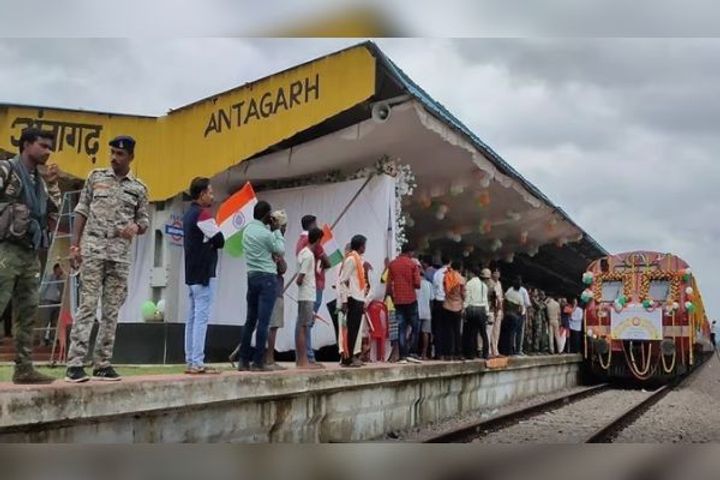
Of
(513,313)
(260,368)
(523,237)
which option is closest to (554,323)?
(513,313)

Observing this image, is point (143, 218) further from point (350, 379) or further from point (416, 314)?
point (416, 314)

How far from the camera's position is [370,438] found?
25.6ft

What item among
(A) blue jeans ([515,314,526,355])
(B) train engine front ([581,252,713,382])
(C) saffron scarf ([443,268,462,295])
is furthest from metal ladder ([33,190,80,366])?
(A) blue jeans ([515,314,526,355])

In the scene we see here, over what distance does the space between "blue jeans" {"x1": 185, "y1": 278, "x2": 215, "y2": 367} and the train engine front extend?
7483 millimetres

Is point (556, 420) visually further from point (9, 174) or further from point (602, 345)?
point (9, 174)

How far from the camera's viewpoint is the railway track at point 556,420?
26.5 ft

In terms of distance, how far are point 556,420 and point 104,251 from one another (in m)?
6.68

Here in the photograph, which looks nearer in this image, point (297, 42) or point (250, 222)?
point (297, 42)

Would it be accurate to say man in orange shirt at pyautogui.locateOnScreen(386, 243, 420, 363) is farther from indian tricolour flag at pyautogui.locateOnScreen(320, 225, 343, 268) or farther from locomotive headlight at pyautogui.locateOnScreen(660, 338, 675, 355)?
locomotive headlight at pyautogui.locateOnScreen(660, 338, 675, 355)

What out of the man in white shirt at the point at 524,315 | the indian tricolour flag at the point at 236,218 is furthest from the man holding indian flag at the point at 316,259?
the man in white shirt at the point at 524,315

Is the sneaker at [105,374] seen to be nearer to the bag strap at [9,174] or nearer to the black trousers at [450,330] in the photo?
the bag strap at [9,174]

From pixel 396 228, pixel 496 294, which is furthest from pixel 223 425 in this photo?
pixel 496 294

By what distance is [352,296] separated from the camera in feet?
26.6

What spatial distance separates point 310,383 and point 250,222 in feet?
4.96
